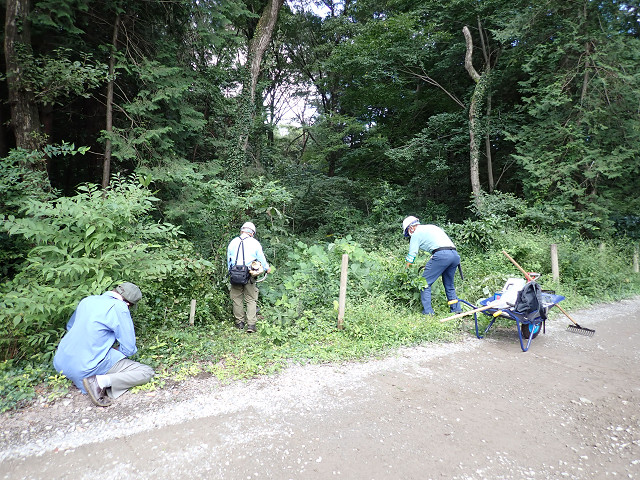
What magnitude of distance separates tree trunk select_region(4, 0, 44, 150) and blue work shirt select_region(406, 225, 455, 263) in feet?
24.2

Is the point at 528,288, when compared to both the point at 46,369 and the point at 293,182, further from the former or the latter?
the point at 293,182

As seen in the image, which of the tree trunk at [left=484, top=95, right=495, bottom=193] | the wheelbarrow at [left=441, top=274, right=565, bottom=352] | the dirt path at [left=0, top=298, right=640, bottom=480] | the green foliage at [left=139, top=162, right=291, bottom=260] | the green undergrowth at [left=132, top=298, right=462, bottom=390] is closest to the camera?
the dirt path at [left=0, top=298, right=640, bottom=480]

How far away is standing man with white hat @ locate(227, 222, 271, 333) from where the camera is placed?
548 cm

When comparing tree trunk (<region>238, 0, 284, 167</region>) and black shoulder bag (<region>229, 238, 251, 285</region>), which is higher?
tree trunk (<region>238, 0, 284, 167</region>)

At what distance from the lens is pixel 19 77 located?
627cm

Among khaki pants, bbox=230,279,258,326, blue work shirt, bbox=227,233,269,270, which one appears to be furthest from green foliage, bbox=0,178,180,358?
khaki pants, bbox=230,279,258,326

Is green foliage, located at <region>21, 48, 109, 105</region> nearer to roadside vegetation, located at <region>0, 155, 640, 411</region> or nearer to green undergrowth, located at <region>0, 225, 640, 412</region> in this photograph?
roadside vegetation, located at <region>0, 155, 640, 411</region>

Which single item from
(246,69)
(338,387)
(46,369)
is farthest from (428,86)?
(46,369)

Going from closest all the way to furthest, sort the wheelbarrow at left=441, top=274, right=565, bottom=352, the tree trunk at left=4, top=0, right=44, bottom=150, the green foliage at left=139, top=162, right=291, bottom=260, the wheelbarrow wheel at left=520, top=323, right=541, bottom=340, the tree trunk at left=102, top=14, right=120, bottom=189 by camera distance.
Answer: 1. the wheelbarrow at left=441, top=274, right=565, bottom=352
2. the wheelbarrow wheel at left=520, top=323, right=541, bottom=340
3. the tree trunk at left=4, top=0, right=44, bottom=150
4. the green foliage at left=139, top=162, right=291, bottom=260
5. the tree trunk at left=102, top=14, right=120, bottom=189

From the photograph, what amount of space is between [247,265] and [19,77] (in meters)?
5.69

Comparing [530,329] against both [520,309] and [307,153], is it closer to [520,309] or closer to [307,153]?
[520,309]

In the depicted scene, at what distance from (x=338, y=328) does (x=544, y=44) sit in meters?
13.6

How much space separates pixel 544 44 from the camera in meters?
12.2

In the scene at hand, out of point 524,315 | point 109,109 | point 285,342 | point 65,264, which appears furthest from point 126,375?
point 109,109
